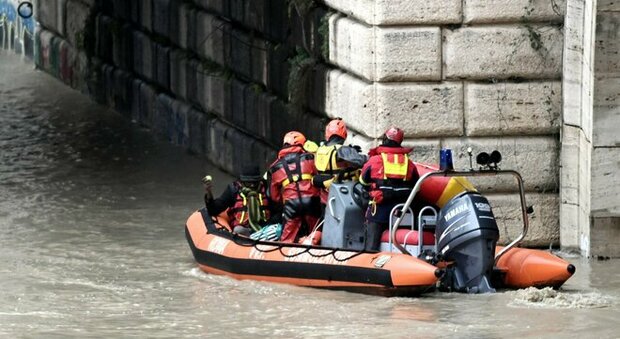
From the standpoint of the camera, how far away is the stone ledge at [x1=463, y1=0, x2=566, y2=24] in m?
17.1

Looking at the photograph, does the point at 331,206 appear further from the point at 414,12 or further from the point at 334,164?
the point at 414,12

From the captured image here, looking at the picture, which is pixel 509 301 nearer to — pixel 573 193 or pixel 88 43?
pixel 573 193

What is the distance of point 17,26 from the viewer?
3528 centimetres

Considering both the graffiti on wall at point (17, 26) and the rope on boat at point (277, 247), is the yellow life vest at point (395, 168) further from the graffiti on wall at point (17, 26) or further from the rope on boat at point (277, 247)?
the graffiti on wall at point (17, 26)

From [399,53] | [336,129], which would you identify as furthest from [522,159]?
[336,129]

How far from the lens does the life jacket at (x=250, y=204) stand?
1745cm

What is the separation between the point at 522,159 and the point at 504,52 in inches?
39.6

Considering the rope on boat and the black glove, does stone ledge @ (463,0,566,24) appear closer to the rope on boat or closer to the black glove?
the black glove

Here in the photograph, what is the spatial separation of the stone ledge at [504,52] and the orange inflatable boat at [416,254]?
1.37 m

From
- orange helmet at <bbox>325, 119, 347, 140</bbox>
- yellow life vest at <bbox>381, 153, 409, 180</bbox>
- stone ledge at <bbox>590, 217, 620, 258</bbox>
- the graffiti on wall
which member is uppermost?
the graffiti on wall

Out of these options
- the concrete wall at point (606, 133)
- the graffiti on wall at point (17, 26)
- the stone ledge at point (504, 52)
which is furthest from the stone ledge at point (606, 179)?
the graffiti on wall at point (17, 26)

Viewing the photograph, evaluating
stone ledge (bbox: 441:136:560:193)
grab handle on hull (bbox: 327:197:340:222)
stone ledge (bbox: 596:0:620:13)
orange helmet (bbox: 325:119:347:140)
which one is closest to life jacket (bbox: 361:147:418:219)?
grab handle on hull (bbox: 327:197:340:222)

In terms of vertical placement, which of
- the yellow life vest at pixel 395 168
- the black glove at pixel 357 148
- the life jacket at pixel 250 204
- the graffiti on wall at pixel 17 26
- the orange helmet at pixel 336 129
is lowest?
the life jacket at pixel 250 204

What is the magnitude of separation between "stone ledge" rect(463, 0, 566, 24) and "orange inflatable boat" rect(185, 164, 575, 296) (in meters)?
1.66
